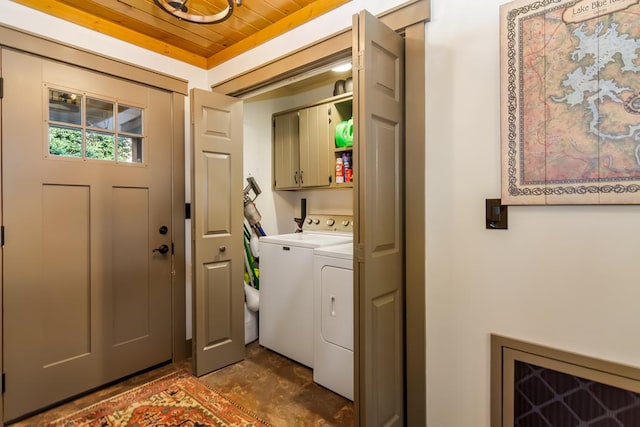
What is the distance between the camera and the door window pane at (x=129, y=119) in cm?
229

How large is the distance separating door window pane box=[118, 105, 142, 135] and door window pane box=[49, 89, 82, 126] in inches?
9.4

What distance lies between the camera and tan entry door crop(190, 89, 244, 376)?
232 cm

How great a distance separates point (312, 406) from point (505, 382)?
1.15m

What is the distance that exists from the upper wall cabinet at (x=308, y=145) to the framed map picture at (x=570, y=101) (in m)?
1.67

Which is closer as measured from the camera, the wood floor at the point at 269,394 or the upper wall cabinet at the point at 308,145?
the wood floor at the point at 269,394

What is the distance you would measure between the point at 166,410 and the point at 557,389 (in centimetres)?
204

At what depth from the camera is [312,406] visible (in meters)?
2.02

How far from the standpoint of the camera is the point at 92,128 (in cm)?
214

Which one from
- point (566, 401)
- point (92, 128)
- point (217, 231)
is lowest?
point (566, 401)

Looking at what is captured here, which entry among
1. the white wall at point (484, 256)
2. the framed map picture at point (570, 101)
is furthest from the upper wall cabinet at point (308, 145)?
the framed map picture at point (570, 101)

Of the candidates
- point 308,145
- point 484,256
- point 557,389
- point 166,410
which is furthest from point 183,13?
point 557,389

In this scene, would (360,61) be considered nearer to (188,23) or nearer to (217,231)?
(188,23)

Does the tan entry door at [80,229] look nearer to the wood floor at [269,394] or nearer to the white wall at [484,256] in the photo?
the wood floor at [269,394]

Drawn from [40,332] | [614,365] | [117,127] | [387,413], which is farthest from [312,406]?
[117,127]
